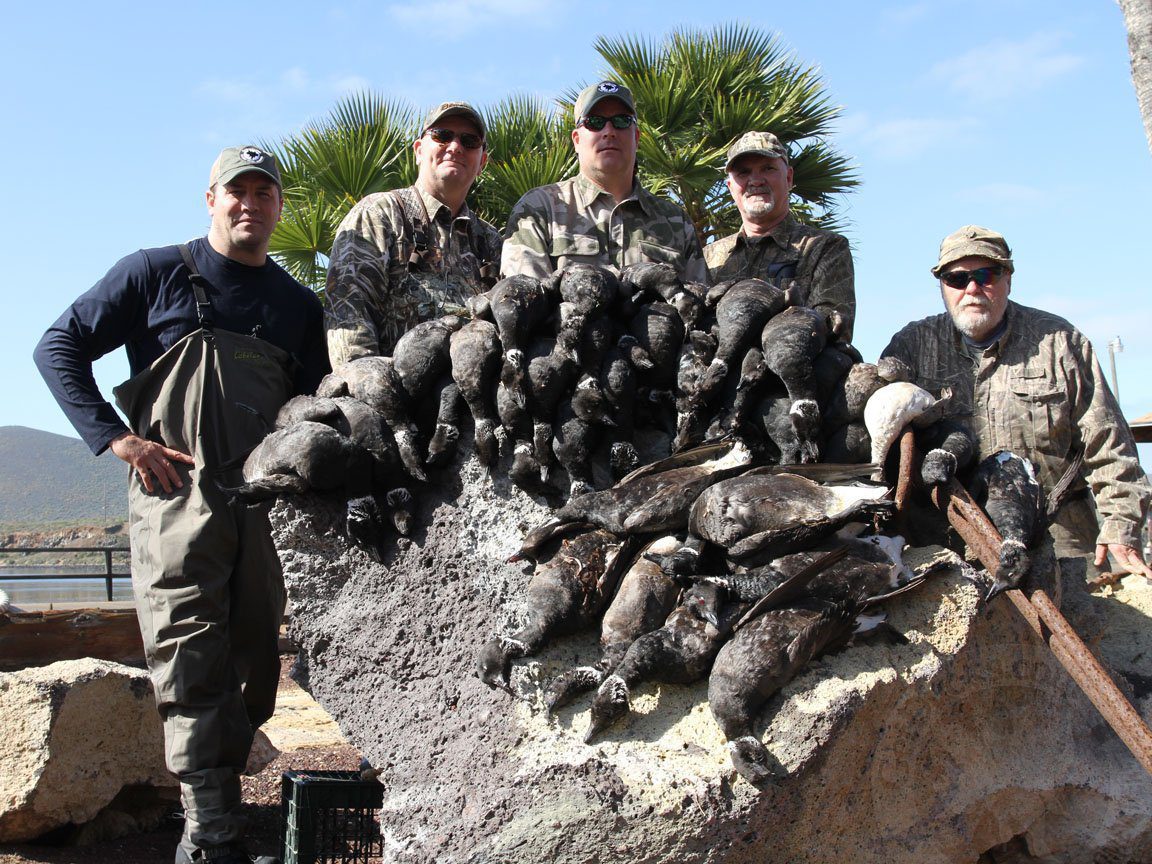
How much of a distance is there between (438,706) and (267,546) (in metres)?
1.24

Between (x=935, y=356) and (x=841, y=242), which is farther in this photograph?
(x=841, y=242)

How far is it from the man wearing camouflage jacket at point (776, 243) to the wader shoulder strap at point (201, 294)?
86.2 inches

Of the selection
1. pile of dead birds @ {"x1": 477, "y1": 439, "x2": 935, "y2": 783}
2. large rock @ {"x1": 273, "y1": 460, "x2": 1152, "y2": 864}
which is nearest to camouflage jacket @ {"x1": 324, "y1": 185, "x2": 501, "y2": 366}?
large rock @ {"x1": 273, "y1": 460, "x2": 1152, "y2": 864}

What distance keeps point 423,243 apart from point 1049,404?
2607mm

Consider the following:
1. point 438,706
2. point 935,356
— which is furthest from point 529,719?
point 935,356

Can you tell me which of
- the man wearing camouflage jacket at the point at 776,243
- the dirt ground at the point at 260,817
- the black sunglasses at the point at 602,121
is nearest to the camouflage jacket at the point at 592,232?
the black sunglasses at the point at 602,121

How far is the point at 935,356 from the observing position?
4.33 meters

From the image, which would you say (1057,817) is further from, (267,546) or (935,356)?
(267,546)

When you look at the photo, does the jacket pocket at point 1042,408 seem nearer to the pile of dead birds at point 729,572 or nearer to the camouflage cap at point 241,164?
the pile of dead birds at point 729,572

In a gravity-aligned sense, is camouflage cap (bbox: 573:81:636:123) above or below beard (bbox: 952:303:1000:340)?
above

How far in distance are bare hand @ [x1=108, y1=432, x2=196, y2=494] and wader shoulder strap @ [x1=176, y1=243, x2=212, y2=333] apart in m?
0.47

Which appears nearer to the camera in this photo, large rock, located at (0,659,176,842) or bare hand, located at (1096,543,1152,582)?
bare hand, located at (1096,543,1152,582)

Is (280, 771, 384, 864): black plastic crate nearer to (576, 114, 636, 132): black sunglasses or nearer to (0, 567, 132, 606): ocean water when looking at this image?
(576, 114, 636, 132): black sunglasses

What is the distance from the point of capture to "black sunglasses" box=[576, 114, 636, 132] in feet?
14.3
